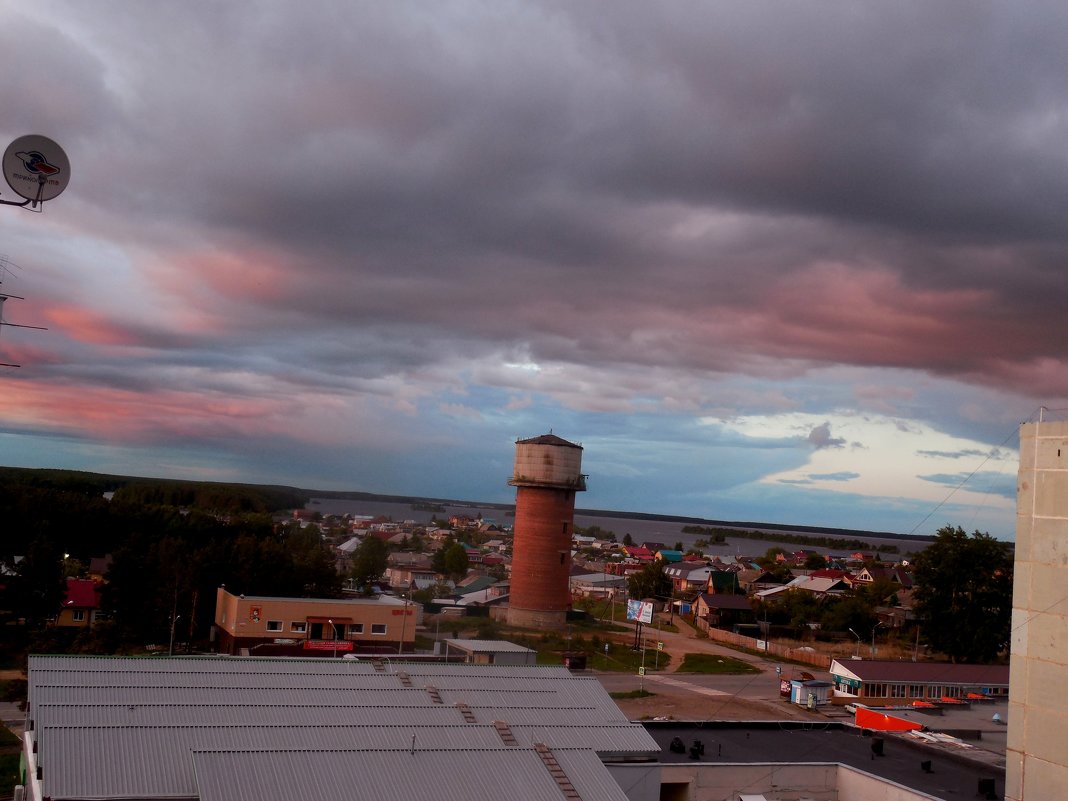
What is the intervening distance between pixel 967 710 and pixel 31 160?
45.6 meters

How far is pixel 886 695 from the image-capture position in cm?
5453

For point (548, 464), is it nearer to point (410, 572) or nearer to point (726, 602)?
point (726, 602)

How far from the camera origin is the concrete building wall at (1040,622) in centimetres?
2345

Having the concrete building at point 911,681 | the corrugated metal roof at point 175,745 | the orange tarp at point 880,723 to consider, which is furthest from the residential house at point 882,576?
the corrugated metal roof at point 175,745

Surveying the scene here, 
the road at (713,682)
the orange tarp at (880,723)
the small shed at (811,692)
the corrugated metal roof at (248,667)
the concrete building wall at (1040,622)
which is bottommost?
the road at (713,682)

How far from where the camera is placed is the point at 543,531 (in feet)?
249

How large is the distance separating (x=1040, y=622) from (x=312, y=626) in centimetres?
4079

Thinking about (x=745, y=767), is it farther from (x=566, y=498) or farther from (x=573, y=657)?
(x=566, y=498)

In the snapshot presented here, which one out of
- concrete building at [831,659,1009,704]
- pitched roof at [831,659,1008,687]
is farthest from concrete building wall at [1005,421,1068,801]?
pitched roof at [831,659,1008,687]

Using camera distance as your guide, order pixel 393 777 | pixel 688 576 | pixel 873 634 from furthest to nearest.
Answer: pixel 688 576, pixel 873 634, pixel 393 777

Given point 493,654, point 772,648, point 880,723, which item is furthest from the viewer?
point 772,648

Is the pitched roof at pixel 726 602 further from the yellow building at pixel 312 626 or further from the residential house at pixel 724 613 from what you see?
the yellow building at pixel 312 626

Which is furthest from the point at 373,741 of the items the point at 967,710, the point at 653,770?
the point at 967,710

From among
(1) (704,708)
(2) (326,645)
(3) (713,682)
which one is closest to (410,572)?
(3) (713,682)
